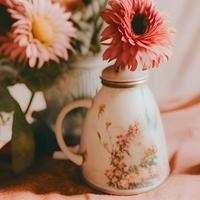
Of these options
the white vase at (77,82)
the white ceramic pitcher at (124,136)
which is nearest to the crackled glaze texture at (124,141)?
the white ceramic pitcher at (124,136)

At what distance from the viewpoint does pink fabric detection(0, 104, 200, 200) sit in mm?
634

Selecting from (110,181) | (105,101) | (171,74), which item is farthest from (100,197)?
(171,74)

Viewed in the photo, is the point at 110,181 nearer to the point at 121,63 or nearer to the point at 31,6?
the point at 121,63

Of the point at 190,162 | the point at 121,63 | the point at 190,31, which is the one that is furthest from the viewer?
the point at 190,31

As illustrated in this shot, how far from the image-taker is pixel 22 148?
0.68 m

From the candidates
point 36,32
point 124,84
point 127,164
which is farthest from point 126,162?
point 36,32

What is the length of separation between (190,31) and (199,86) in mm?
130

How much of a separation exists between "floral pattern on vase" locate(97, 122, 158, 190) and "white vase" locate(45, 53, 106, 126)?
0.15 m

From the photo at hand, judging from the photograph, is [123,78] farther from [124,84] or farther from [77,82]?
[77,82]

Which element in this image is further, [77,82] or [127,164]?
[77,82]

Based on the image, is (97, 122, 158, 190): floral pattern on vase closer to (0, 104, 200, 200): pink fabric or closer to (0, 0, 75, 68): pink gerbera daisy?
(0, 104, 200, 200): pink fabric

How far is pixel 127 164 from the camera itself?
0.62m

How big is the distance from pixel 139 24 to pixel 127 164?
0.19 metres

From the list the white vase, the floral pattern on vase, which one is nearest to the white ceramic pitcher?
the floral pattern on vase
